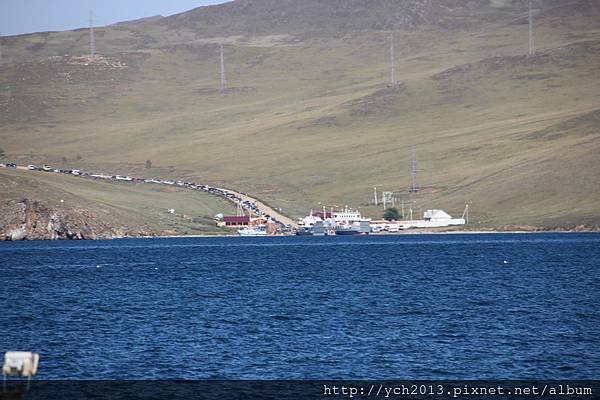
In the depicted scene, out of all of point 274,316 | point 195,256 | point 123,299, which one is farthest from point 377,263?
point 274,316

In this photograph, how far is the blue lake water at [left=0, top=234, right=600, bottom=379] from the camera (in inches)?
2128

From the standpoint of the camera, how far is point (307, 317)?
72.1 m

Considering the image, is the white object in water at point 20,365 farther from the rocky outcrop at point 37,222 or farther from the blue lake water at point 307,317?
the rocky outcrop at point 37,222

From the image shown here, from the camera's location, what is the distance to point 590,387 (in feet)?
156

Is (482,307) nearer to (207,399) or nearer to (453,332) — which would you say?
(453,332)

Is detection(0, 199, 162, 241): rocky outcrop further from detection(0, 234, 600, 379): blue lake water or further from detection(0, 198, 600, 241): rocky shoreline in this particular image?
detection(0, 234, 600, 379): blue lake water

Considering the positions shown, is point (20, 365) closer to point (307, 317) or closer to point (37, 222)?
point (307, 317)

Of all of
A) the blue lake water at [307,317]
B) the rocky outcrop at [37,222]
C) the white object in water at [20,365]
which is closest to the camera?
the white object in water at [20,365]

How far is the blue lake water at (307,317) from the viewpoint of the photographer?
5406cm

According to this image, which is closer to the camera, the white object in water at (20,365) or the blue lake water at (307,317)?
the white object in water at (20,365)

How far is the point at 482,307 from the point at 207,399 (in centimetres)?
3449

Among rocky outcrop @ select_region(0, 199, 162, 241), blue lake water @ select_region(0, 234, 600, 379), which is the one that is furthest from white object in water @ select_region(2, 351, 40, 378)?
rocky outcrop @ select_region(0, 199, 162, 241)

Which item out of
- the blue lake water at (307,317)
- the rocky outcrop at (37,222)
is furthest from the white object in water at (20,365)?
the rocky outcrop at (37,222)

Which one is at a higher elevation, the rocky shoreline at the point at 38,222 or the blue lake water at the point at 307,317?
the rocky shoreline at the point at 38,222
